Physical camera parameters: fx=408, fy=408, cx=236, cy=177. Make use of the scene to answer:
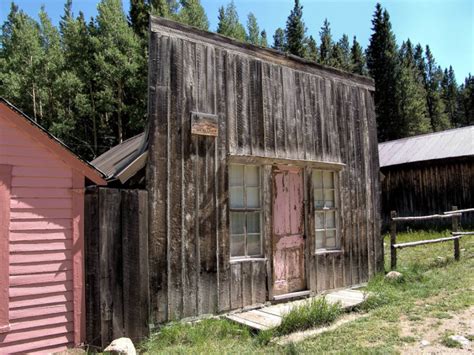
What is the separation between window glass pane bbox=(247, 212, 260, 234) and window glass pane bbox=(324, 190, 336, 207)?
1.95 m

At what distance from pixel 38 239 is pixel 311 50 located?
148 feet

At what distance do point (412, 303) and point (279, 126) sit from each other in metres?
3.81

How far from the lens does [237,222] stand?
675 centimetres

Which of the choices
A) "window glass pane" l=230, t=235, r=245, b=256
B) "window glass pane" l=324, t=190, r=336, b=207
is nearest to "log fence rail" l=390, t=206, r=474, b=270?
"window glass pane" l=324, t=190, r=336, b=207

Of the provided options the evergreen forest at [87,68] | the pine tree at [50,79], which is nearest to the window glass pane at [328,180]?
the evergreen forest at [87,68]

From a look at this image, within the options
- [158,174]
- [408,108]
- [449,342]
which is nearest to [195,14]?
[408,108]

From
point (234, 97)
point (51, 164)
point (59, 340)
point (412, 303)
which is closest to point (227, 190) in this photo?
point (234, 97)

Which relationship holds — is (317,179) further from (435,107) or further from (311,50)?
(435,107)

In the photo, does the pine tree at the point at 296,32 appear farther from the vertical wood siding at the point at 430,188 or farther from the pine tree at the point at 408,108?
the vertical wood siding at the point at 430,188

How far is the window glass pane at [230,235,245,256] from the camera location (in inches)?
262

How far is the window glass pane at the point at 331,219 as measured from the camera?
27.1 ft

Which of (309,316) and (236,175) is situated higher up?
(236,175)

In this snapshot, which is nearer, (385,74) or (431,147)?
(431,147)

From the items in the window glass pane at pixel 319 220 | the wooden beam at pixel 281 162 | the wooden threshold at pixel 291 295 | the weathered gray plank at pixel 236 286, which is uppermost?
the wooden beam at pixel 281 162
